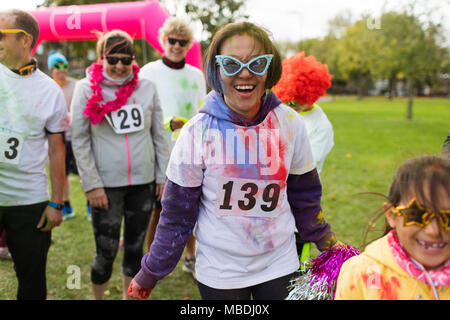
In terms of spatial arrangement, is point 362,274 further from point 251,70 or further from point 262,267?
point 251,70

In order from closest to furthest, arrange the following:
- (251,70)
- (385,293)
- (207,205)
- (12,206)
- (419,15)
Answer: (385,293) → (251,70) → (207,205) → (12,206) → (419,15)

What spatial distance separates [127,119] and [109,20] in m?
4.70

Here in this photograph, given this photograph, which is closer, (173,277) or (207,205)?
(207,205)

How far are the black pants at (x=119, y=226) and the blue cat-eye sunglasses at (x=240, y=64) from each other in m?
1.44

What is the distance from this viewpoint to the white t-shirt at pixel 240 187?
1604mm

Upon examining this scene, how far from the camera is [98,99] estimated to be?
2.61 m

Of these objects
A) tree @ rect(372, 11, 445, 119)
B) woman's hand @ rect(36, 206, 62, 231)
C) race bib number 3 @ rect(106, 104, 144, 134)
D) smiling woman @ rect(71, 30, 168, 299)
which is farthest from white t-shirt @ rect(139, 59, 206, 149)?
tree @ rect(372, 11, 445, 119)

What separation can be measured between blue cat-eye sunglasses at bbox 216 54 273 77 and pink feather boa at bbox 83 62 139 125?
124cm

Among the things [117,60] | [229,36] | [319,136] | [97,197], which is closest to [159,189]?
[97,197]

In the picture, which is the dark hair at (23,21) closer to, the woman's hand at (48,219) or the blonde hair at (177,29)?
the woman's hand at (48,219)

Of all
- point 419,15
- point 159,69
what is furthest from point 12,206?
point 419,15

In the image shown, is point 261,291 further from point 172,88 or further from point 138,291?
point 172,88

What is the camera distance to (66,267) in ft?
12.1

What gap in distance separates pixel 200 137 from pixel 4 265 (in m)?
1.88
